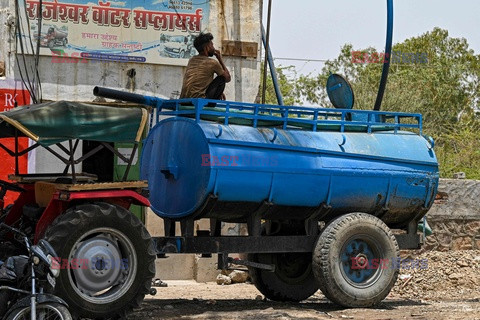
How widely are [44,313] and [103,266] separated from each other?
140 cm

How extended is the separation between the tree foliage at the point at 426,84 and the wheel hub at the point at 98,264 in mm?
22184

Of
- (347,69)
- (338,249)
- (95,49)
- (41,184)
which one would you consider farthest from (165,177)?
(347,69)

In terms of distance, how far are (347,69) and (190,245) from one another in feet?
102

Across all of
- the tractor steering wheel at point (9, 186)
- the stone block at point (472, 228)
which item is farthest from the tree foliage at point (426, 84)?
the tractor steering wheel at point (9, 186)

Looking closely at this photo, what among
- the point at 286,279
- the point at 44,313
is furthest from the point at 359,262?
the point at 44,313

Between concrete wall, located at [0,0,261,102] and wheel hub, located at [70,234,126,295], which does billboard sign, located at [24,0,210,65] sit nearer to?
concrete wall, located at [0,0,261,102]

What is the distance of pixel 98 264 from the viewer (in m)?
8.91

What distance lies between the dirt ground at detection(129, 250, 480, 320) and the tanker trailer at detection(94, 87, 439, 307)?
1.52ft

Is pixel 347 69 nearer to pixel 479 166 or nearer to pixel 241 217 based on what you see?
pixel 479 166

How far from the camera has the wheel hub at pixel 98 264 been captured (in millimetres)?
Answer: 8844

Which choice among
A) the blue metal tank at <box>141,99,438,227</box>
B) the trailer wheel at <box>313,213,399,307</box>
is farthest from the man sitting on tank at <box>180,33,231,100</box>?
the trailer wheel at <box>313,213,399,307</box>

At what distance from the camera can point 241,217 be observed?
432 inches

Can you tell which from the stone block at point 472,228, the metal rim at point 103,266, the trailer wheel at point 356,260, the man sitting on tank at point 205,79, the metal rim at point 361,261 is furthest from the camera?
the stone block at point 472,228

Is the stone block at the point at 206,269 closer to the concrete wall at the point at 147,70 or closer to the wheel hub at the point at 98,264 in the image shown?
the concrete wall at the point at 147,70
